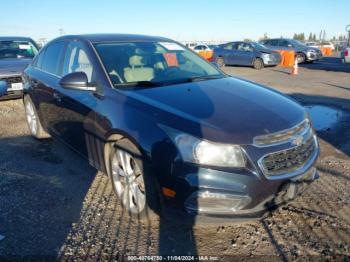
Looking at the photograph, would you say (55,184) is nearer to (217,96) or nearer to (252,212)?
(217,96)

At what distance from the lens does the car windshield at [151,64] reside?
3486mm

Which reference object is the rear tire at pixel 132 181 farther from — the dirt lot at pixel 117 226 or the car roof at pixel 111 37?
the car roof at pixel 111 37

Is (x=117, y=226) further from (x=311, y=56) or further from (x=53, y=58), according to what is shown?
(x=311, y=56)

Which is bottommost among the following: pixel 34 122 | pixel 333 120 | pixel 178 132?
pixel 333 120

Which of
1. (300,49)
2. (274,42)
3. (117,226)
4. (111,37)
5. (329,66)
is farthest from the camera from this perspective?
(274,42)

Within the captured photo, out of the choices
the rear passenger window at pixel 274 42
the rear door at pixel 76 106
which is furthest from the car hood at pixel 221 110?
the rear passenger window at pixel 274 42

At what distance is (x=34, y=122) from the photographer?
5480mm

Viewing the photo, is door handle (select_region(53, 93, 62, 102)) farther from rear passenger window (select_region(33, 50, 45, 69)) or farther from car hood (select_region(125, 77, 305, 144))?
car hood (select_region(125, 77, 305, 144))

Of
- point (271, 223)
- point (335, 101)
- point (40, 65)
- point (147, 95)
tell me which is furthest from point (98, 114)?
point (335, 101)

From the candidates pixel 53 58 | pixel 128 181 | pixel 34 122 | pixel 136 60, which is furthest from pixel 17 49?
pixel 128 181

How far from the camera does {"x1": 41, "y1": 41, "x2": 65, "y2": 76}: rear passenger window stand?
173 inches

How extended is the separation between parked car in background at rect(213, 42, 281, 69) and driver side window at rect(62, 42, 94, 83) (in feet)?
49.9

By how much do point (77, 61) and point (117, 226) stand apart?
1.99m

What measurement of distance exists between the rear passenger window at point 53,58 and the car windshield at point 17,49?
4.66m
